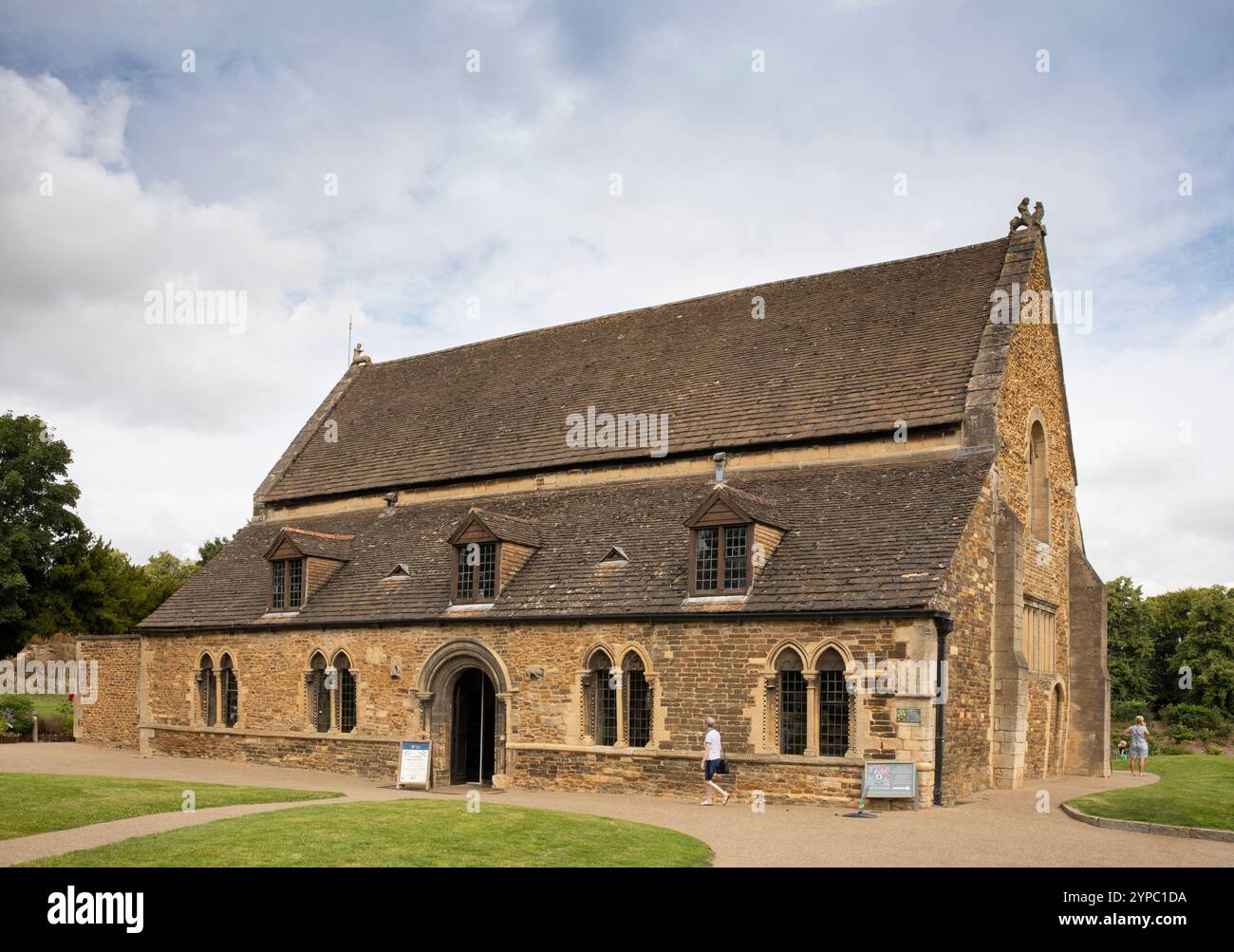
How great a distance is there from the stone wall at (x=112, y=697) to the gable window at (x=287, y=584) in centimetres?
564

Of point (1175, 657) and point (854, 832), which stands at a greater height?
point (854, 832)

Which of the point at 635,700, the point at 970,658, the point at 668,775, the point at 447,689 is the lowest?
the point at 668,775

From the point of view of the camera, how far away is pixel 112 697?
33.5 m

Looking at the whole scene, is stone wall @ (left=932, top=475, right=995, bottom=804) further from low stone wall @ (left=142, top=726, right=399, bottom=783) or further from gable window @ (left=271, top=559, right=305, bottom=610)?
gable window @ (left=271, top=559, right=305, bottom=610)

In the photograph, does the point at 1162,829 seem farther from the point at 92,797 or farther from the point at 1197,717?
the point at 1197,717

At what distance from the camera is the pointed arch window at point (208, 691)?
101 ft

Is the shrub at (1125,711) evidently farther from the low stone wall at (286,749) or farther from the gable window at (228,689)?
the gable window at (228,689)

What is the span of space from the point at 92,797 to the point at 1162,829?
16.2m

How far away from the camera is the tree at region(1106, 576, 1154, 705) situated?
2243 inches

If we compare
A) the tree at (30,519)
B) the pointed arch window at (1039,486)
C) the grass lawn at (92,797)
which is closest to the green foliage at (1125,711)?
the pointed arch window at (1039,486)

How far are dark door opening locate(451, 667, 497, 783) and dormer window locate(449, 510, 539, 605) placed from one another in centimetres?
176

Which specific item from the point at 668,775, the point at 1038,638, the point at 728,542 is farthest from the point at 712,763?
the point at 1038,638
